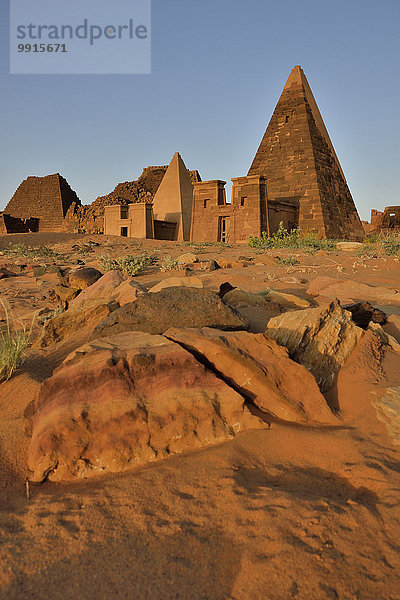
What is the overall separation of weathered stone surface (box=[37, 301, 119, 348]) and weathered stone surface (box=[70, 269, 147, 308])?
0.62ft

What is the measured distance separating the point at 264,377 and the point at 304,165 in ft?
60.0

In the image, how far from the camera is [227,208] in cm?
1809

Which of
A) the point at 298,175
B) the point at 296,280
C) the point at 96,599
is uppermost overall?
the point at 298,175

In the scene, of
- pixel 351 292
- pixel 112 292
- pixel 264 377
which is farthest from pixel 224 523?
pixel 351 292

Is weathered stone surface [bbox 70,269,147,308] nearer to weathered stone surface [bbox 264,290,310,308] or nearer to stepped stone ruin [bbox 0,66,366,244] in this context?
weathered stone surface [bbox 264,290,310,308]

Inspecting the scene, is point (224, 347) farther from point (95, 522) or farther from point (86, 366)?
point (95, 522)

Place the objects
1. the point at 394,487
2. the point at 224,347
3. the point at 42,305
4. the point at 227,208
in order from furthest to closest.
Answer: the point at 227,208 < the point at 42,305 < the point at 224,347 < the point at 394,487

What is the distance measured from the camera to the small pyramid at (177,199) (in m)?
23.4

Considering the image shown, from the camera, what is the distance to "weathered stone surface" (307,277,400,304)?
4.33 metres

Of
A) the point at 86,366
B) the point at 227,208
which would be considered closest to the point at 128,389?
the point at 86,366

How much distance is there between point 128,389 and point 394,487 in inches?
45.4

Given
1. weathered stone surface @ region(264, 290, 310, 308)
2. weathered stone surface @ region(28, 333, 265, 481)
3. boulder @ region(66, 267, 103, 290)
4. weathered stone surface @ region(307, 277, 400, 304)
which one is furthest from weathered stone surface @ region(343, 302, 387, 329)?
boulder @ region(66, 267, 103, 290)

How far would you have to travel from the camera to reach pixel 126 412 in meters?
1.79

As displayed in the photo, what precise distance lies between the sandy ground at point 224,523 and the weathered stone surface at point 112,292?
5.44ft
